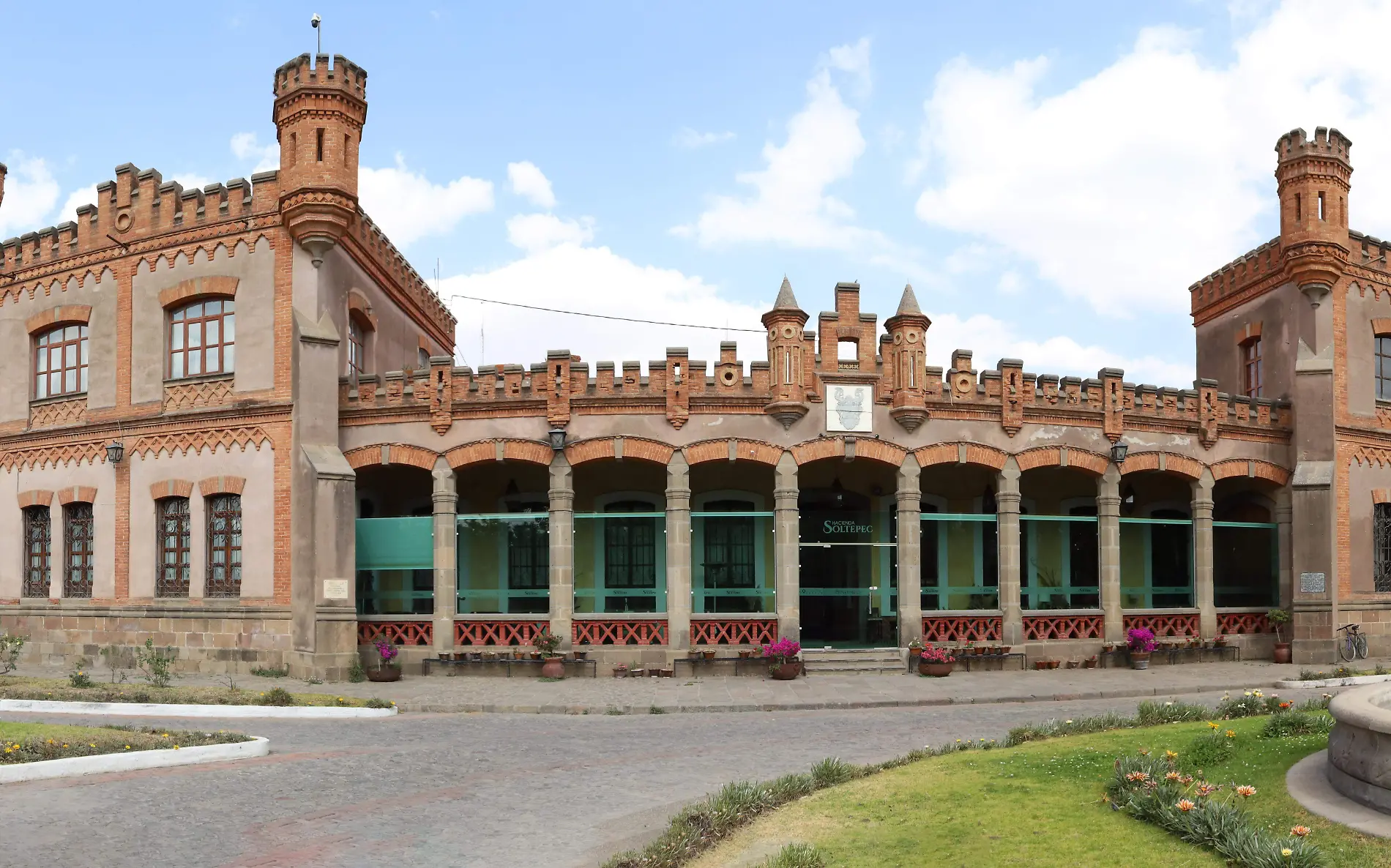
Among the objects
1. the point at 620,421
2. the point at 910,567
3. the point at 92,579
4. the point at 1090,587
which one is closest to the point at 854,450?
the point at 910,567

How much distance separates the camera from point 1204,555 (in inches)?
968

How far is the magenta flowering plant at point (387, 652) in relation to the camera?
20688 millimetres

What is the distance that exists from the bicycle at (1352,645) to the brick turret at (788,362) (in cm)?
1301

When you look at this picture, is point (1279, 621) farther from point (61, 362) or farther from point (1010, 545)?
point (61, 362)

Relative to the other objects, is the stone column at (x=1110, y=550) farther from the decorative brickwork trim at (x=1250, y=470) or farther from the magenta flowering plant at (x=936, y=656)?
the magenta flowering plant at (x=936, y=656)

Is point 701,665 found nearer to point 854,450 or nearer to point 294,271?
point 854,450

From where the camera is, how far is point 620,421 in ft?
72.2

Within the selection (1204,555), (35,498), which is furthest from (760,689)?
(35,498)

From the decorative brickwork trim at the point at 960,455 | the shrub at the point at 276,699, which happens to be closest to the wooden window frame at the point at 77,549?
the shrub at the point at 276,699

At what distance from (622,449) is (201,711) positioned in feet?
28.7

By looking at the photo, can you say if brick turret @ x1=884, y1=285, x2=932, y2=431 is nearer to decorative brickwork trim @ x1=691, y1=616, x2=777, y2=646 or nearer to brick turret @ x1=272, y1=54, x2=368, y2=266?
decorative brickwork trim @ x1=691, y1=616, x2=777, y2=646

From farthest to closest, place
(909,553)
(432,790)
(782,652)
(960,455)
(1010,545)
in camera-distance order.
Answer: (1010,545) → (960,455) → (909,553) → (782,652) → (432,790)

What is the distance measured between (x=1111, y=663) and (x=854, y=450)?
6.91m

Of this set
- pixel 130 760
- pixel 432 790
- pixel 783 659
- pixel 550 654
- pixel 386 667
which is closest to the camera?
pixel 432 790
